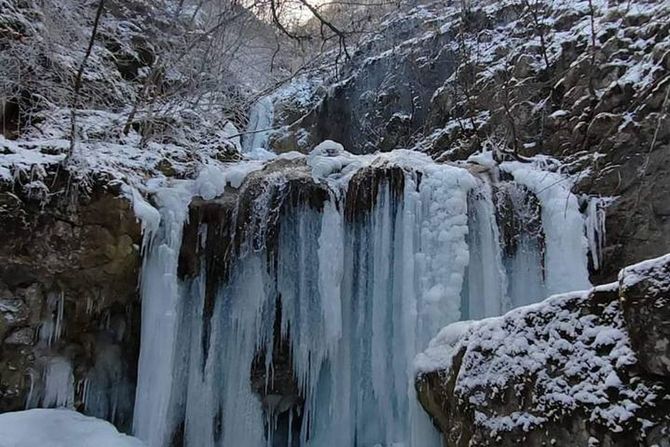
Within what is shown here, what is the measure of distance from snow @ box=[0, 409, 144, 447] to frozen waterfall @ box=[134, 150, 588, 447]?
1.88ft

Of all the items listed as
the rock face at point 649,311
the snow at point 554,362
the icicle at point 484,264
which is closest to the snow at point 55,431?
the snow at point 554,362

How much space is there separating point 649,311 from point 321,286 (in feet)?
11.2

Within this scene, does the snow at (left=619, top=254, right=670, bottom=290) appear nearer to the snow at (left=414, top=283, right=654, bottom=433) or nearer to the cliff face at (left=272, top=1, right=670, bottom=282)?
the snow at (left=414, top=283, right=654, bottom=433)

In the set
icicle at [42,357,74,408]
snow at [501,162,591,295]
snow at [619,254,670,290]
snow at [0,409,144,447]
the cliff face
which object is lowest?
snow at [0,409,144,447]

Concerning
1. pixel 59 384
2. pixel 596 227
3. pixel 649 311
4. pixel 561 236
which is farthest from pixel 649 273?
pixel 59 384

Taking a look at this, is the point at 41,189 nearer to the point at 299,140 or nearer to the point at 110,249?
the point at 110,249

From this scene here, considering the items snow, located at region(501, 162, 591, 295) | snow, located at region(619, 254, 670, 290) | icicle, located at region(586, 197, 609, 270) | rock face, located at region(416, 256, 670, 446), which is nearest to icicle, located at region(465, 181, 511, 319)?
snow, located at region(501, 162, 591, 295)

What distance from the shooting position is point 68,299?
4.76 meters

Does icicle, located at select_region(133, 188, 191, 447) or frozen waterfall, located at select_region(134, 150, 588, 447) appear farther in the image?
frozen waterfall, located at select_region(134, 150, 588, 447)

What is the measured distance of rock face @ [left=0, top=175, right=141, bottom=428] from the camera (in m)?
4.47

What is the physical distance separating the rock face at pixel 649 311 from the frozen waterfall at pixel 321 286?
2.75 metres

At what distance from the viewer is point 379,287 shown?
5.16 meters

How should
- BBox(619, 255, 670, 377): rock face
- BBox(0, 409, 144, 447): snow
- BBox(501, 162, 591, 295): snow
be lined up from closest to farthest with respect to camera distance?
BBox(619, 255, 670, 377): rock face < BBox(0, 409, 144, 447): snow < BBox(501, 162, 591, 295): snow

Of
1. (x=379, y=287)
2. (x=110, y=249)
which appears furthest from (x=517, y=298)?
(x=110, y=249)
